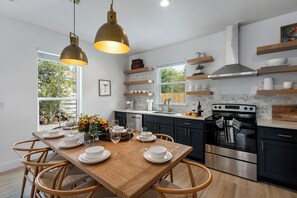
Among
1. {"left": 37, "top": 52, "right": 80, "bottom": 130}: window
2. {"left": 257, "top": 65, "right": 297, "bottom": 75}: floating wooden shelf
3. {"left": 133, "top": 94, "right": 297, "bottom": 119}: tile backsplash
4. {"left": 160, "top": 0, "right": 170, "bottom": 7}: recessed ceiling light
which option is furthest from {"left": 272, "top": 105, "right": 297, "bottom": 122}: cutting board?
{"left": 37, "top": 52, "right": 80, "bottom": 130}: window

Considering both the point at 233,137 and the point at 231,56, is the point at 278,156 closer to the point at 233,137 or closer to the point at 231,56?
the point at 233,137

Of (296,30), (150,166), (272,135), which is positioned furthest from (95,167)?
(296,30)

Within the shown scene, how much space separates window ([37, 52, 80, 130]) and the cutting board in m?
3.77

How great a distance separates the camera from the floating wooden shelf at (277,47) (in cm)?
219

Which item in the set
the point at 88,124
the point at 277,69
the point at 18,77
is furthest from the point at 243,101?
the point at 18,77

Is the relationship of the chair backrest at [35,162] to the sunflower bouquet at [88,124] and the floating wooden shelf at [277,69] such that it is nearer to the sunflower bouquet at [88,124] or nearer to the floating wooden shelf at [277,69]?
the sunflower bouquet at [88,124]

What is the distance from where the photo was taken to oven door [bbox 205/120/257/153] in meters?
2.20

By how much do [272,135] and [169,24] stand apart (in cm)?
251

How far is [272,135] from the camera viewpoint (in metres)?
2.03

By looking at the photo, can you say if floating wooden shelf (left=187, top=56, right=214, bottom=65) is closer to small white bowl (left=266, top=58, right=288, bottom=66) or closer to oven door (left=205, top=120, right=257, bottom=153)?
small white bowl (left=266, top=58, right=288, bottom=66)

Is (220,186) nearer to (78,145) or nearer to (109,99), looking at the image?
(78,145)

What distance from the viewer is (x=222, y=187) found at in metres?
2.06

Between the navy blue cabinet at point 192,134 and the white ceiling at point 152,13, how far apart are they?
6.27 ft

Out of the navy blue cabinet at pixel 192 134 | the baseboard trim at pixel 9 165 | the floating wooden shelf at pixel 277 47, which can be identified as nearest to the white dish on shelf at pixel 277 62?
the floating wooden shelf at pixel 277 47
